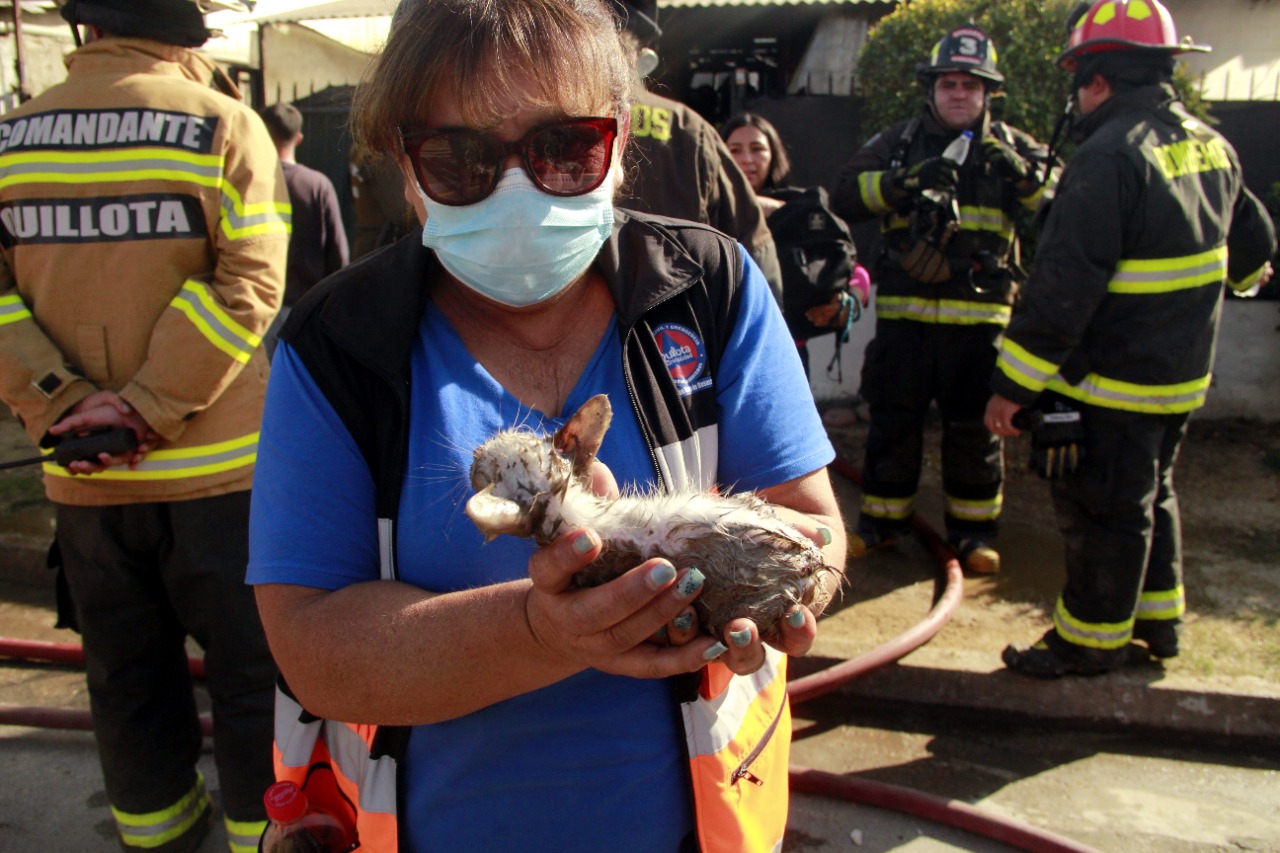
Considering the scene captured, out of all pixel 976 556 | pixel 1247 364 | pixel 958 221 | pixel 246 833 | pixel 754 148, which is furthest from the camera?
pixel 1247 364

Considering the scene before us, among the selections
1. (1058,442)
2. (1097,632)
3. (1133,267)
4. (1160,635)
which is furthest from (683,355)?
(1160,635)

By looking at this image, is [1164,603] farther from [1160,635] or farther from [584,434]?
[584,434]

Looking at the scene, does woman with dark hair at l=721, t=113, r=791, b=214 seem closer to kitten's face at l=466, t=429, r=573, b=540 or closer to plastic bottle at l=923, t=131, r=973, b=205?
plastic bottle at l=923, t=131, r=973, b=205

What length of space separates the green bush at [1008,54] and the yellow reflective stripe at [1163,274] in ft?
Answer: 12.9

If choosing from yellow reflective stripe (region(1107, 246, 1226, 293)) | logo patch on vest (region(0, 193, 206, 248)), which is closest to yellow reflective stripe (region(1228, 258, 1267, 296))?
yellow reflective stripe (region(1107, 246, 1226, 293))

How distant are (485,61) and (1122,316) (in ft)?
11.3

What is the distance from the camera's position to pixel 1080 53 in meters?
4.31

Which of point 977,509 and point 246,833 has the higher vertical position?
point 977,509

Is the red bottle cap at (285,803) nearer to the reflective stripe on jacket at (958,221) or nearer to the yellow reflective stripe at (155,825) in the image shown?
the yellow reflective stripe at (155,825)

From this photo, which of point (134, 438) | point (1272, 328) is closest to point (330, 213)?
point (134, 438)

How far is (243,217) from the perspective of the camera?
3117mm

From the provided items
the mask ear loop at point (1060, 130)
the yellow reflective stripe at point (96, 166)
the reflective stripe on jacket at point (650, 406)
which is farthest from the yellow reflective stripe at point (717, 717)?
the mask ear loop at point (1060, 130)

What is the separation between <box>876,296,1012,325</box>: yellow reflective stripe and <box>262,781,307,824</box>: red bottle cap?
4614 millimetres

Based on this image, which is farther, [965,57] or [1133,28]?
[965,57]
